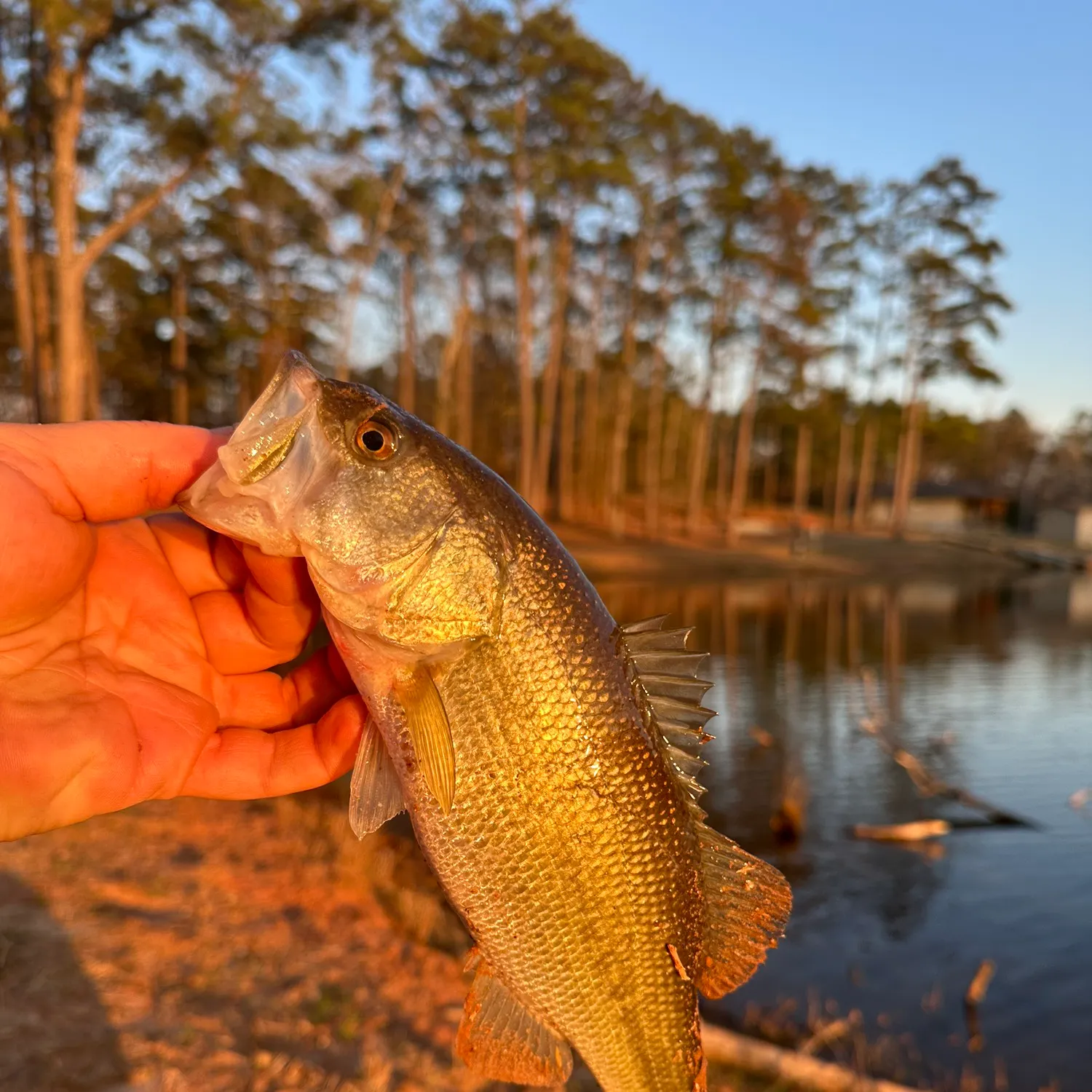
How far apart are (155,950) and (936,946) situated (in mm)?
7585

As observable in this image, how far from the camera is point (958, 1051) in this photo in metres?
7.27

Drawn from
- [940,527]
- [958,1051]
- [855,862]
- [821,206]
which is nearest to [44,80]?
[855,862]

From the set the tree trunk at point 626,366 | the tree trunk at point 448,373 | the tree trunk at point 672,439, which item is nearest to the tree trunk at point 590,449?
the tree trunk at point 626,366

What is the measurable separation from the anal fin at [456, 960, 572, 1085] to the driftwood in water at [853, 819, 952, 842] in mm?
10409

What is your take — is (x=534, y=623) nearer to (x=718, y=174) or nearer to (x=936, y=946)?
(x=936, y=946)

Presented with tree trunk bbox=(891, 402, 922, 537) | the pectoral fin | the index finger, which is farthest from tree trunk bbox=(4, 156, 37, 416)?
tree trunk bbox=(891, 402, 922, 537)

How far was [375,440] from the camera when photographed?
227 cm

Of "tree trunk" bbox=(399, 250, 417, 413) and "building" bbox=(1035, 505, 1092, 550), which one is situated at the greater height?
"tree trunk" bbox=(399, 250, 417, 413)

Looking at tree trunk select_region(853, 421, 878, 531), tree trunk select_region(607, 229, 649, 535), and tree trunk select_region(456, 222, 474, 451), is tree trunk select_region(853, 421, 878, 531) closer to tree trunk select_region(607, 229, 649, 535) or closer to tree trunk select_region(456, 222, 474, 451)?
tree trunk select_region(607, 229, 649, 535)

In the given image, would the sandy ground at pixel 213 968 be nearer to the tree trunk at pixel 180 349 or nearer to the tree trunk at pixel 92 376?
the tree trunk at pixel 92 376

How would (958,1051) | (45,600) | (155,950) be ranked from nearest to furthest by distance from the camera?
(45,600)
(155,950)
(958,1051)

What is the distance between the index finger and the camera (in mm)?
2461

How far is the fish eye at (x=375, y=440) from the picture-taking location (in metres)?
2.25

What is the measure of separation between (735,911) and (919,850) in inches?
407
